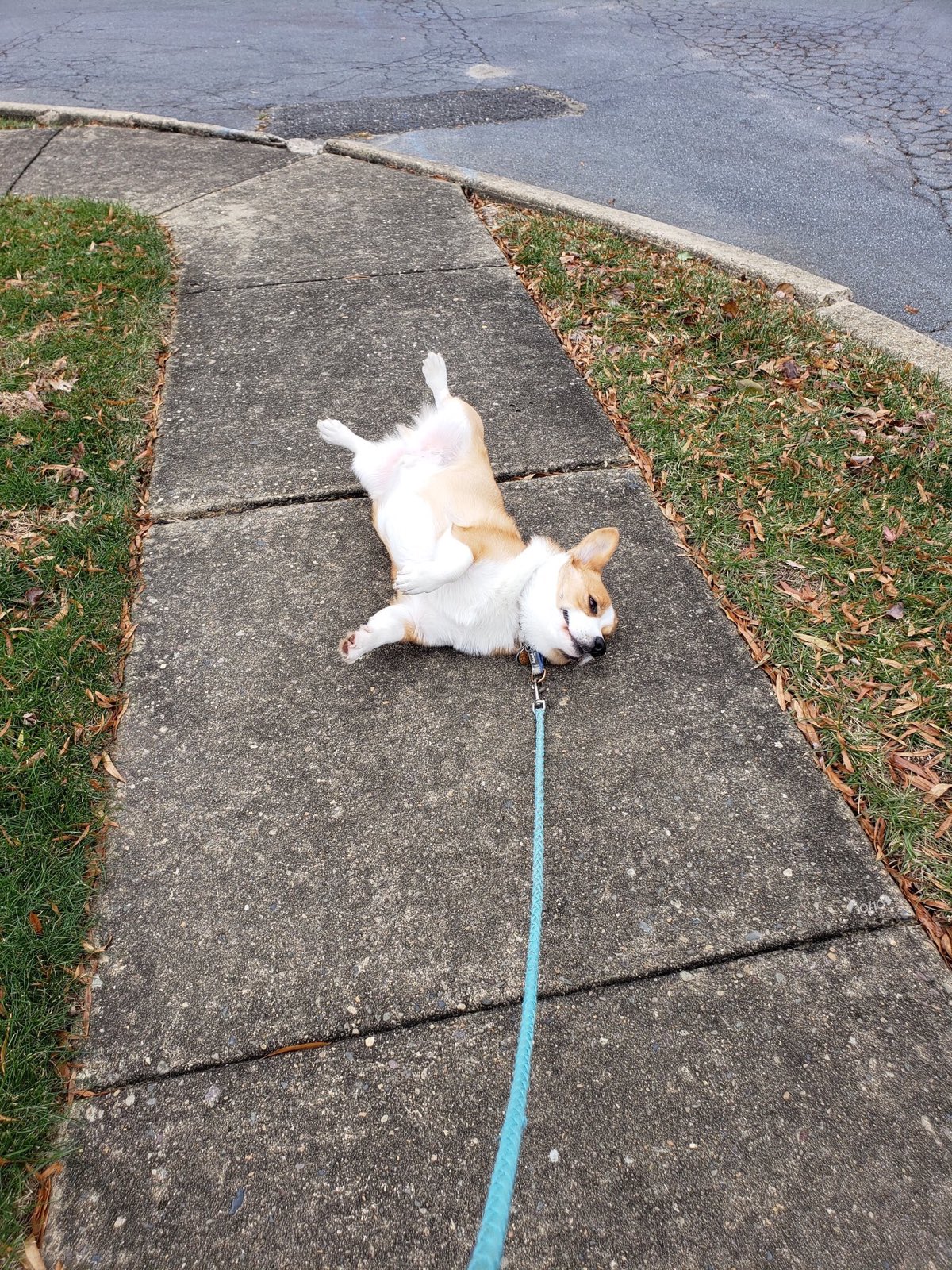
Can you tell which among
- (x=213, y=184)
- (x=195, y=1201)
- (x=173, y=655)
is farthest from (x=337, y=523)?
(x=213, y=184)

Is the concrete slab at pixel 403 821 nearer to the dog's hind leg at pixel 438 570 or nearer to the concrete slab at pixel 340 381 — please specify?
the dog's hind leg at pixel 438 570

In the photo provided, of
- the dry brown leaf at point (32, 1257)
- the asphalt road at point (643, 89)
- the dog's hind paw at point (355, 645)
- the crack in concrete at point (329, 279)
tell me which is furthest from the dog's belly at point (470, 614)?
the asphalt road at point (643, 89)

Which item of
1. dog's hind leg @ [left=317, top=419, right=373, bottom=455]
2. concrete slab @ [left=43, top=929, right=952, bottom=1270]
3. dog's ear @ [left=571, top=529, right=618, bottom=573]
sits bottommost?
concrete slab @ [left=43, top=929, right=952, bottom=1270]

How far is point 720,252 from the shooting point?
221 inches

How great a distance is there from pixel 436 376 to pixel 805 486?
6.09 feet

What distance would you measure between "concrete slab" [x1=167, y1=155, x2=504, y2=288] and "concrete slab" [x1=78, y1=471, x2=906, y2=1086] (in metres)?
2.85

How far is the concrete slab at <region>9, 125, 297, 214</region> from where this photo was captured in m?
6.18

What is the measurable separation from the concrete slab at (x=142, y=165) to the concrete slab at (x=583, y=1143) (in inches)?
238

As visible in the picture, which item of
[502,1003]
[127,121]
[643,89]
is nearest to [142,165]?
[127,121]

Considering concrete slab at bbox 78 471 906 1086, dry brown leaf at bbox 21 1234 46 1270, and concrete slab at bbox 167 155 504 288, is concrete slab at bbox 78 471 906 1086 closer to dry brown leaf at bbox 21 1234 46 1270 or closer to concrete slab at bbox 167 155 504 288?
dry brown leaf at bbox 21 1234 46 1270

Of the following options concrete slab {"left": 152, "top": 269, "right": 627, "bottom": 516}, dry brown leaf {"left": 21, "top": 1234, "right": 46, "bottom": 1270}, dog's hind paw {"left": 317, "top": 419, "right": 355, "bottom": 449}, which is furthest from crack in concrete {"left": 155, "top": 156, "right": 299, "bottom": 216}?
dry brown leaf {"left": 21, "top": 1234, "right": 46, "bottom": 1270}

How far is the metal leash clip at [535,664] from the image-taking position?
10.1ft

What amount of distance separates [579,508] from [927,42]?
961 cm

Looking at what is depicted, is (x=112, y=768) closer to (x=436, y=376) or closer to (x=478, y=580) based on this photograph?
(x=478, y=580)
